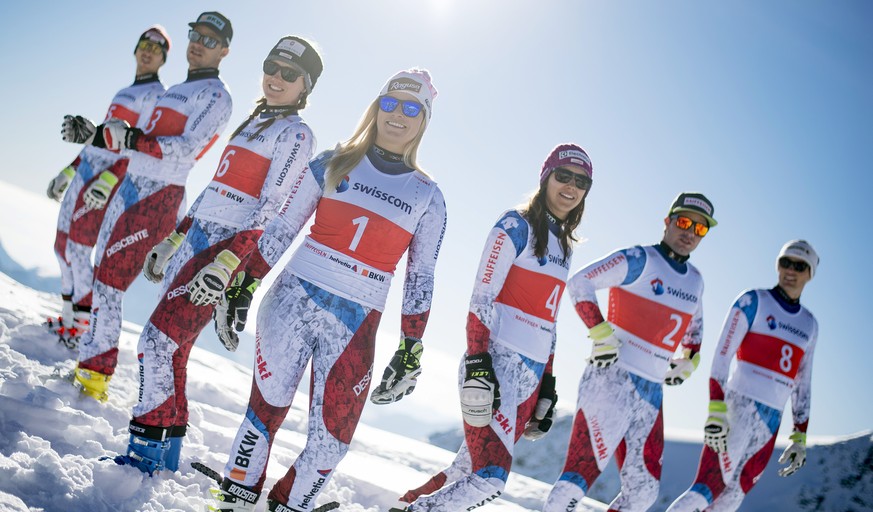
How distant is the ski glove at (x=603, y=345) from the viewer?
4.40 meters

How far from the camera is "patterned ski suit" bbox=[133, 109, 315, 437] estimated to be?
3688mm

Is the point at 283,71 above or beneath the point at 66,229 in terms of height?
above

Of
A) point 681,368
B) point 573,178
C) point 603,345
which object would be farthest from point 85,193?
point 681,368

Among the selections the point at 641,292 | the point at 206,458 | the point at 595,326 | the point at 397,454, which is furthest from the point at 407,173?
the point at 397,454

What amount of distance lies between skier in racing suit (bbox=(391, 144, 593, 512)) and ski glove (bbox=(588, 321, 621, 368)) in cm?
39

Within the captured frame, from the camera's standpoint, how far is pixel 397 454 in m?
8.02

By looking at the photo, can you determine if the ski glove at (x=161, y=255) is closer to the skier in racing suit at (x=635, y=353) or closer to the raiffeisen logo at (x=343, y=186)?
the raiffeisen logo at (x=343, y=186)

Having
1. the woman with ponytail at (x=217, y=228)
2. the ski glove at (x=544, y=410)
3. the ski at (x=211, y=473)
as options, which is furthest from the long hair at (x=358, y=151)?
the ski glove at (x=544, y=410)

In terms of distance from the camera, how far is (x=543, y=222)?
13.9ft

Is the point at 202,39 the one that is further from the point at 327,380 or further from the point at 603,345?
the point at 603,345

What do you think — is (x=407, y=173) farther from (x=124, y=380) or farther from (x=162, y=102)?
(x=124, y=380)

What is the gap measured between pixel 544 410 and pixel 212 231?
255 centimetres

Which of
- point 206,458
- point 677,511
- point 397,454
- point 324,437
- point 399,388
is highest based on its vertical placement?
point 399,388

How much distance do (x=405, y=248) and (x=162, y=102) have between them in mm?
2805
